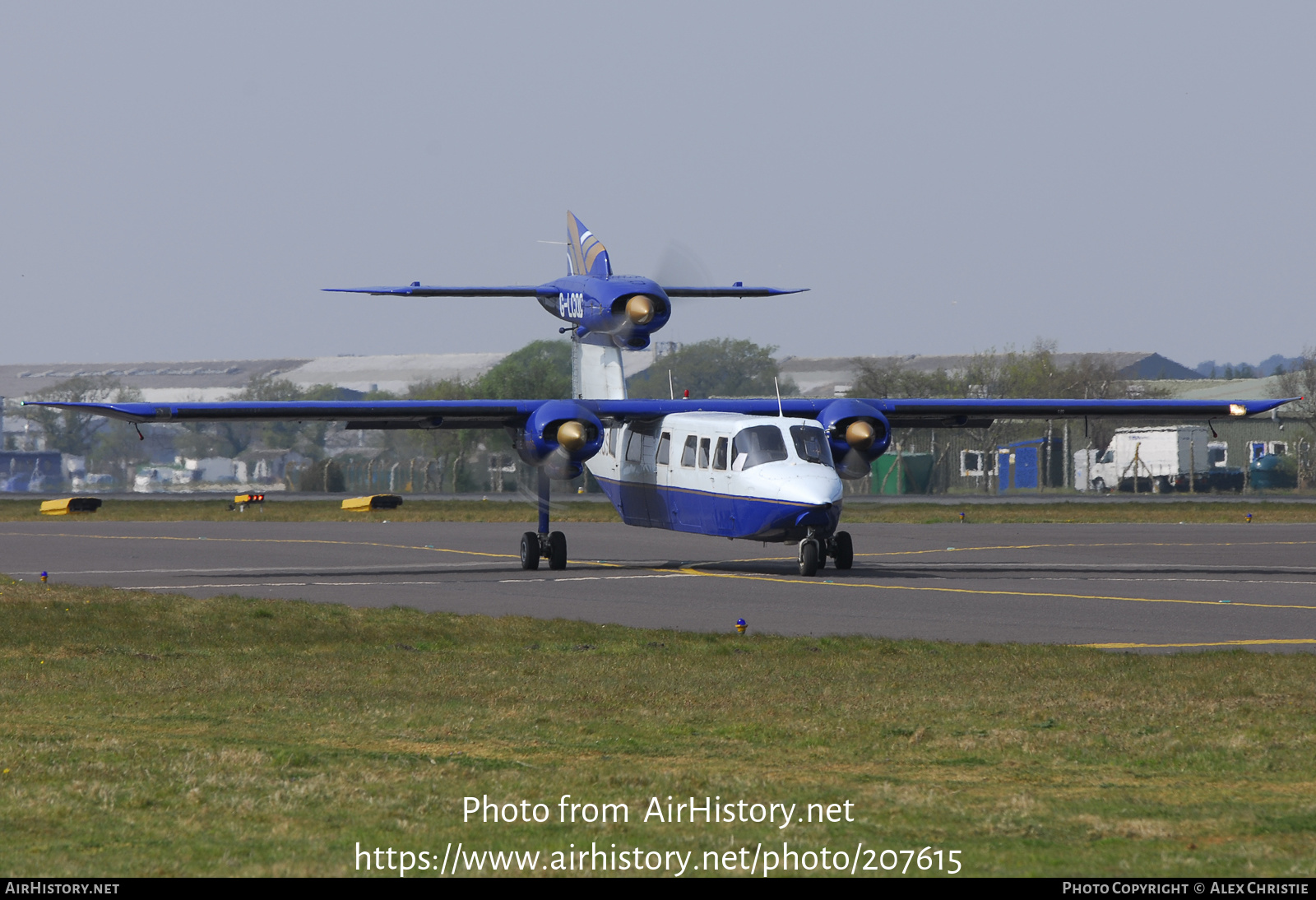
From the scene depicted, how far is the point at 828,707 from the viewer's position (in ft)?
35.7

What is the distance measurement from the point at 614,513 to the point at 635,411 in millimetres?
Result: 22586

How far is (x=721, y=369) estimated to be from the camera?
104 meters

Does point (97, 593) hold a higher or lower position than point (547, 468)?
lower

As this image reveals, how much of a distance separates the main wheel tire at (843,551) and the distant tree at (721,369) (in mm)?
72026

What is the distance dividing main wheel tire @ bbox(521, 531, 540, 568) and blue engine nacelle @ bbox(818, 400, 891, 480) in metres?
5.83

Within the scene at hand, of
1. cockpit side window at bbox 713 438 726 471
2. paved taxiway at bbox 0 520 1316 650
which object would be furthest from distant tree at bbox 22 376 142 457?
cockpit side window at bbox 713 438 726 471

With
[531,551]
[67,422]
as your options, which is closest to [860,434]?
[531,551]

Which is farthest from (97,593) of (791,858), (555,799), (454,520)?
(454,520)

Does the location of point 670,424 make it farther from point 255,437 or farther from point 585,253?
point 255,437

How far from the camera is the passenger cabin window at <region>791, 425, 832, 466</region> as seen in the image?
79.7 ft
